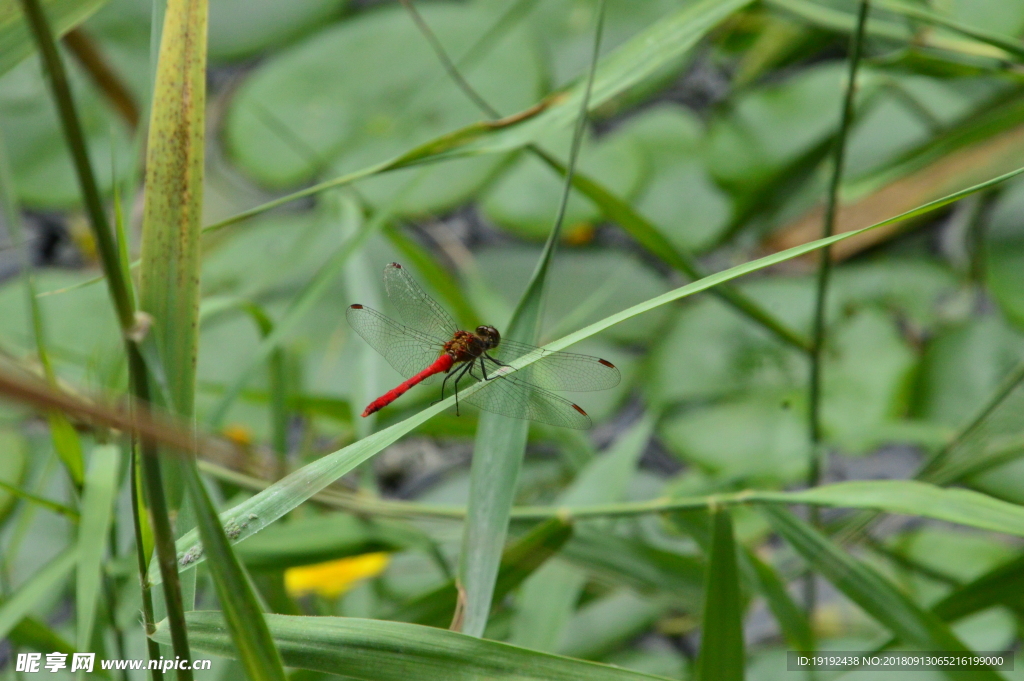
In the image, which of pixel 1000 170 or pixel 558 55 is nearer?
pixel 1000 170

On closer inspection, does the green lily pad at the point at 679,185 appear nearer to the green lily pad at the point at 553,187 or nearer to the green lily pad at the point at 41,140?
the green lily pad at the point at 553,187

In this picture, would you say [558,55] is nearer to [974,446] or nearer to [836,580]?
[974,446]

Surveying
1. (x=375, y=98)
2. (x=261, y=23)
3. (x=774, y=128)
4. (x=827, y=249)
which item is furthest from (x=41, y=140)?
(x=827, y=249)

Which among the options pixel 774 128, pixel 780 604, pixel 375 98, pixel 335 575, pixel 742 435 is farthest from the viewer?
pixel 375 98

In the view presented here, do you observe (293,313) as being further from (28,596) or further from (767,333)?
(767,333)

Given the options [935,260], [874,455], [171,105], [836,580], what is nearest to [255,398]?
[171,105]

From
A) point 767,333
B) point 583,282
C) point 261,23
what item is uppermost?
point 261,23

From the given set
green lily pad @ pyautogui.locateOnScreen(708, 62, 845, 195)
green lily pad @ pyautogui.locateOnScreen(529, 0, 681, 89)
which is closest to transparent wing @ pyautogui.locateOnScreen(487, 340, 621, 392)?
green lily pad @ pyautogui.locateOnScreen(708, 62, 845, 195)
